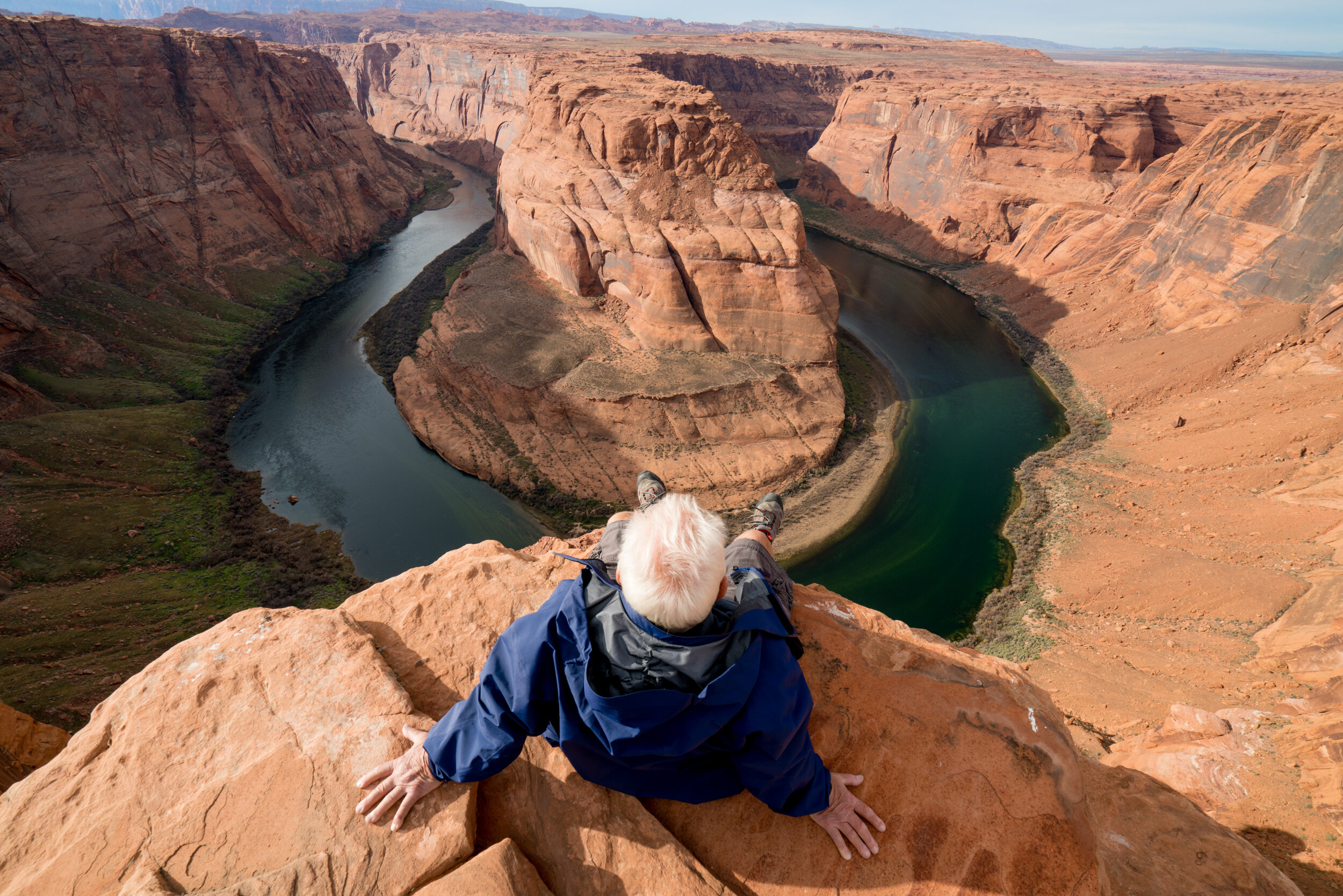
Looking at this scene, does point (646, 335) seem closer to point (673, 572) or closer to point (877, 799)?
point (877, 799)

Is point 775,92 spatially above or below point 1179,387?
above

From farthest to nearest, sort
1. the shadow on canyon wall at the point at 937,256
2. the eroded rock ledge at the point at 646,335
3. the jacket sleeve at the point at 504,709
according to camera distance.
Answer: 1. the shadow on canyon wall at the point at 937,256
2. the eroded rock ledge at the point at 646,335
3. the jacket sleeve at the point at 504,709

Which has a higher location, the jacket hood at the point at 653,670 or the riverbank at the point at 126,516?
the jacket hood at the point at 653,670

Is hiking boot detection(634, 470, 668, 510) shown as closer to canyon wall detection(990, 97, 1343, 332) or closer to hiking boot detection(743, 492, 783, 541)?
hiking boot detection(743, 492, 783, 541)

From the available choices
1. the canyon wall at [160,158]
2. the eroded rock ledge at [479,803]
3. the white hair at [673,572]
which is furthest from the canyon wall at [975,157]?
the white hair at [673,572]

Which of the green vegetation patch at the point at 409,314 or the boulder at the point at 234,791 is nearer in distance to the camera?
the boulder at the point at 234,791

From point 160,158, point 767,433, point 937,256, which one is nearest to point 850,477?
point 767,433

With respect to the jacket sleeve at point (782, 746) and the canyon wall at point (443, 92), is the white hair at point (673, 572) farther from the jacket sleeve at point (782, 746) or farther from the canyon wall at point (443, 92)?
the canyon wall at point (443, 92)
